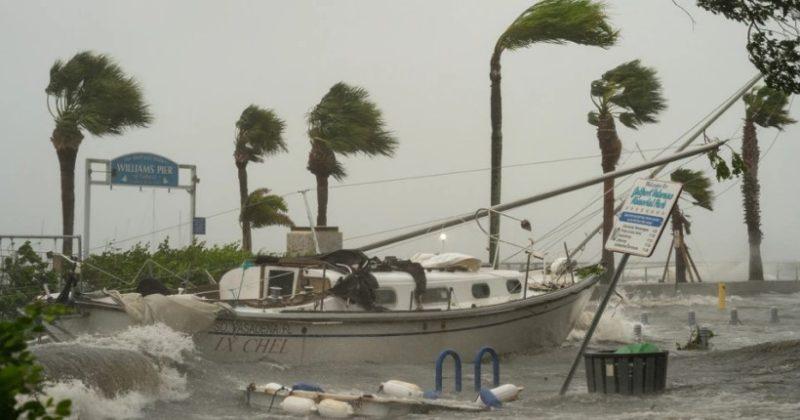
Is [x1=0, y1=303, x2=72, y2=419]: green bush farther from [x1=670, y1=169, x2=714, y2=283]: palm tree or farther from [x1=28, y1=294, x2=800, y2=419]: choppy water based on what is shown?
[x1=670, y1=169, x2=714, y2=283]: palm tree

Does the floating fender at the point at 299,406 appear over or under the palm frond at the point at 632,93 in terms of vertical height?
under

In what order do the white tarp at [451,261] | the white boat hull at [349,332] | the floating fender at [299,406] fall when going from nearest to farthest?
the floating fender at [299,406] → the white boat hull at [349,332] → the white tarp at [451,261]

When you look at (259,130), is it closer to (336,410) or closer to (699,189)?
(699,189)

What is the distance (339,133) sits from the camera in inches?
1651

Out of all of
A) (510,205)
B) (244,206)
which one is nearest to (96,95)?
(244,206)

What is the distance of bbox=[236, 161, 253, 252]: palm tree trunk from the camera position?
140 ft

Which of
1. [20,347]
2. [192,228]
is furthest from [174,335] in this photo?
[192,228]

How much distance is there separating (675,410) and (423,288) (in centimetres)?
848

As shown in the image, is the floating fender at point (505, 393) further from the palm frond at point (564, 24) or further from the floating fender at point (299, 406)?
the palm frond at point (564, 24)

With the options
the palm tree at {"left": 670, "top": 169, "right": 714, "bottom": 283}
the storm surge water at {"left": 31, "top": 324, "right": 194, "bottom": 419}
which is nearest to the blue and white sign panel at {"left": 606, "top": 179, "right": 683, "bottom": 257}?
the storm surge water at {"left": 31, "top": 324, "right": 194, "bottom": 419}

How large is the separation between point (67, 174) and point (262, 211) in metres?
10.1

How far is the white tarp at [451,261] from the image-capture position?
23.1 meters

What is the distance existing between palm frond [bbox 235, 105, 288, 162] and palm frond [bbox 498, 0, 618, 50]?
1367cm

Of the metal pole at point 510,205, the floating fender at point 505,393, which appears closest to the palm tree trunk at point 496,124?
the metal pole at point 510,205
